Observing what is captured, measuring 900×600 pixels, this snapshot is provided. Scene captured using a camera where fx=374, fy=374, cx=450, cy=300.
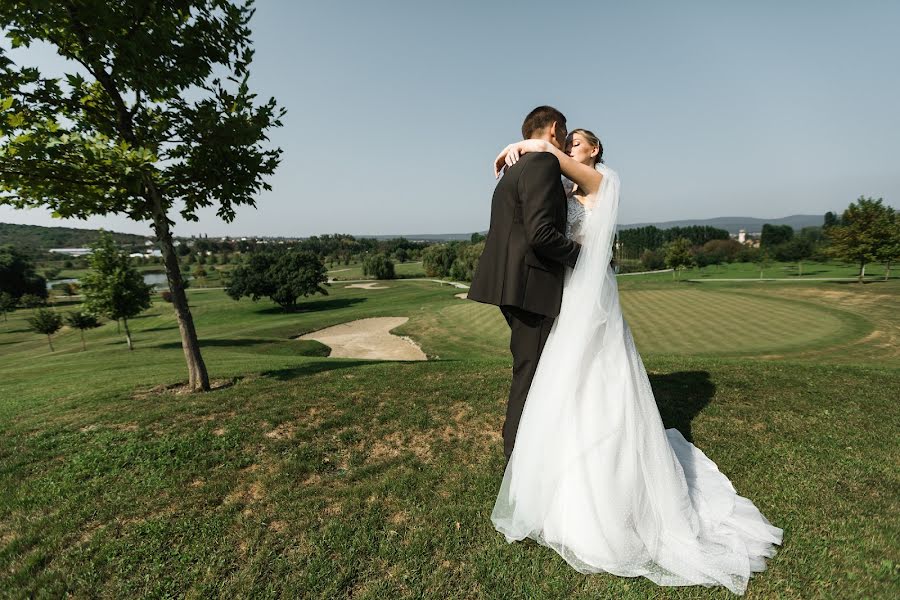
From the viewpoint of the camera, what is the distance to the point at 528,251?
354cm

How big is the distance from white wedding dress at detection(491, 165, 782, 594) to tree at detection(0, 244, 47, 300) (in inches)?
4793

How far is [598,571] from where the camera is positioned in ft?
9.95

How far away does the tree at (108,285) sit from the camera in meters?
24.9

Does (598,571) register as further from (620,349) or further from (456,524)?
(620,349)

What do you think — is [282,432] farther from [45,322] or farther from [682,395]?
[45,322]

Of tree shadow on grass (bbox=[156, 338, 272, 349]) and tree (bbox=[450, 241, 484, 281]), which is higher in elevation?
tree (bbox=[450, 241, 484, 281])

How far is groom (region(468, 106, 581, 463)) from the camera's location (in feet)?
10.8

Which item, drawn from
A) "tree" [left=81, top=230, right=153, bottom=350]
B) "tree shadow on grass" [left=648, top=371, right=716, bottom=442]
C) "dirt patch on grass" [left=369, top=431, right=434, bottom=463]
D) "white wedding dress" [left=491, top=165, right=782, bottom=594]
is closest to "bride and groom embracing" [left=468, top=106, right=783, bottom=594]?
"white wedding dress" [left=491, top=165, right=782, bottom=594]

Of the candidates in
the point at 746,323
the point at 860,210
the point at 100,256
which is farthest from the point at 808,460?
the point at 860,210

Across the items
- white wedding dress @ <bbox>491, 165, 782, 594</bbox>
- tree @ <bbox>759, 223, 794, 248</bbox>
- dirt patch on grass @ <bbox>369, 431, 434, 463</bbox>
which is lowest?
dirt patch on grass @ <bbox>369, 431, 434, 463</bbox>

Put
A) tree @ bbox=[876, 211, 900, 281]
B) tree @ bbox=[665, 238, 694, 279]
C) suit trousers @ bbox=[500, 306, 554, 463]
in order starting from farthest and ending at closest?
tree @ bbox=[665, 238, 694, 279] < tree @ bbox=[876, 211, 900, 281] < suit trousers @ bbox=[500, 306, 554, 463]

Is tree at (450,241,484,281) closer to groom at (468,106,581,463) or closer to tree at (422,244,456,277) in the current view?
tree at (422,244,456,277)

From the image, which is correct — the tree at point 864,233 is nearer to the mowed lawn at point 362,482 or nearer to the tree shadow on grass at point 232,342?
the mowed lawn at point 362,482

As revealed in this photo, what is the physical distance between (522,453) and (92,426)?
653 cm
